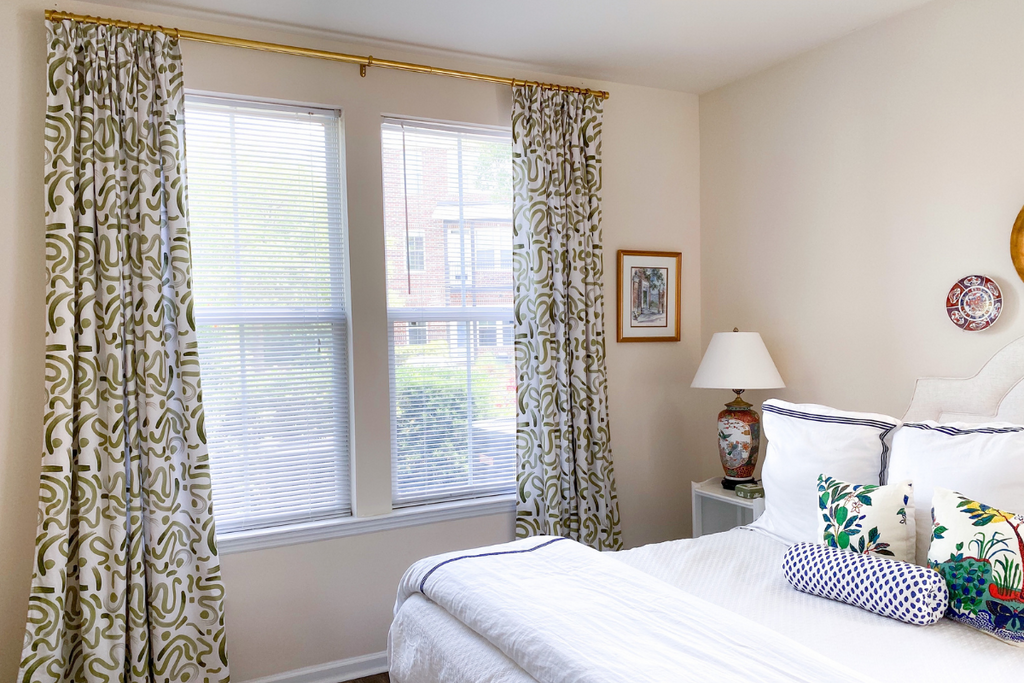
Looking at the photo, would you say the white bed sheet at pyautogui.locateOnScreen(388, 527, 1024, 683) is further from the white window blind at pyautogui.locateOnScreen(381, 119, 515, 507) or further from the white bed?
the white window blind at pyautogui.locateOnScreen(381, 119, 515, 507)

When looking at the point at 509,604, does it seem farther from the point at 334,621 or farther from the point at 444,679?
the point at 334,621

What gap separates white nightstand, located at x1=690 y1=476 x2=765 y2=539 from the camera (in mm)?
3316

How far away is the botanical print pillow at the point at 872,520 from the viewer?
2076 millimetres

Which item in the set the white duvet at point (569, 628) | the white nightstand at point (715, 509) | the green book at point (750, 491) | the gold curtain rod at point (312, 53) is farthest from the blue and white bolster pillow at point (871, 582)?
the gold curtain rod at point (312, 53)

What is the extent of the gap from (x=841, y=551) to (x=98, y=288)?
101 inches

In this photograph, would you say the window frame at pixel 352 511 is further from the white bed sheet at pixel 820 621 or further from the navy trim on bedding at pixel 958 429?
the navy trim on bedding at pixel 958 429

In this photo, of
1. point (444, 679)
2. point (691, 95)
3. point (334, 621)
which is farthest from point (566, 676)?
point (691, 95)

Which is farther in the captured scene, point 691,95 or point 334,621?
point 691,95

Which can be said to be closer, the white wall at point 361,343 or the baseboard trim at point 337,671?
the white wall at point 361,343

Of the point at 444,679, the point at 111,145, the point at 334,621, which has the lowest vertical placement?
the point at 334,621

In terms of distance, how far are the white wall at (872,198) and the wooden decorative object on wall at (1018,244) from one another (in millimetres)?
45

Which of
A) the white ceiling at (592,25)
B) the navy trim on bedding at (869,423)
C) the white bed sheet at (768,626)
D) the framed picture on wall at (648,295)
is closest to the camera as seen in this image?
the white bed sheet at (768,626)

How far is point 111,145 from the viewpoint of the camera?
256 cm

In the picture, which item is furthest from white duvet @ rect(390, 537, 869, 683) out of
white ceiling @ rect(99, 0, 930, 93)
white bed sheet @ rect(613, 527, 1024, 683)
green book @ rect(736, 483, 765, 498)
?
white ceiling @ rect(99, 0, 930, 93)
